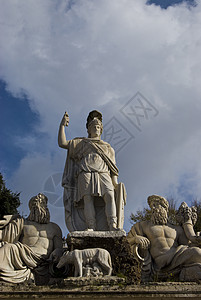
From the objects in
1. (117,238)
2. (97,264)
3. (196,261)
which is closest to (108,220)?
(117,238)

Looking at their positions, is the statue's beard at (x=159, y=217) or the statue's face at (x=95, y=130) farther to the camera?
the statue's face at (x=95, y=130)

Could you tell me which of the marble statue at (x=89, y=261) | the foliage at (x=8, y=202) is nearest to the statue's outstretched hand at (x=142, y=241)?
the marble statue at (x=89, y=261)

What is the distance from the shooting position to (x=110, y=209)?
894cm

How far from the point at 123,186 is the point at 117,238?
1629mm

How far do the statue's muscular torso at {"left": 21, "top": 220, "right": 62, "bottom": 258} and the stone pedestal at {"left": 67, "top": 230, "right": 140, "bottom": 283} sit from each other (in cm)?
65

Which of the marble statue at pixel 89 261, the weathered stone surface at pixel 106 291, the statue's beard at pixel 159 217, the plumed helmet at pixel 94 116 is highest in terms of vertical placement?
the plumed helmet at pixel 94 116

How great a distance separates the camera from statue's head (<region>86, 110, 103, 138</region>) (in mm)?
10297

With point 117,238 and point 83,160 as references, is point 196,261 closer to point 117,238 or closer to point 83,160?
point 117,238

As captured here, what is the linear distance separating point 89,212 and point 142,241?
1.40 m

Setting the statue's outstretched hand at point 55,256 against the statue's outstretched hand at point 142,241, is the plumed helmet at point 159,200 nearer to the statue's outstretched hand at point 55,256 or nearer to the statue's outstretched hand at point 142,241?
the statue's outstretched hand at point 142,241

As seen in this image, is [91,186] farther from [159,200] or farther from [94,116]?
[94,116]

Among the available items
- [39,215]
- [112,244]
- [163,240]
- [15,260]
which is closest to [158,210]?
[163,240]

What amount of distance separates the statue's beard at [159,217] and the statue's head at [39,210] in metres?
2.57

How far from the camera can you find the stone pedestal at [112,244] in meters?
7.93
